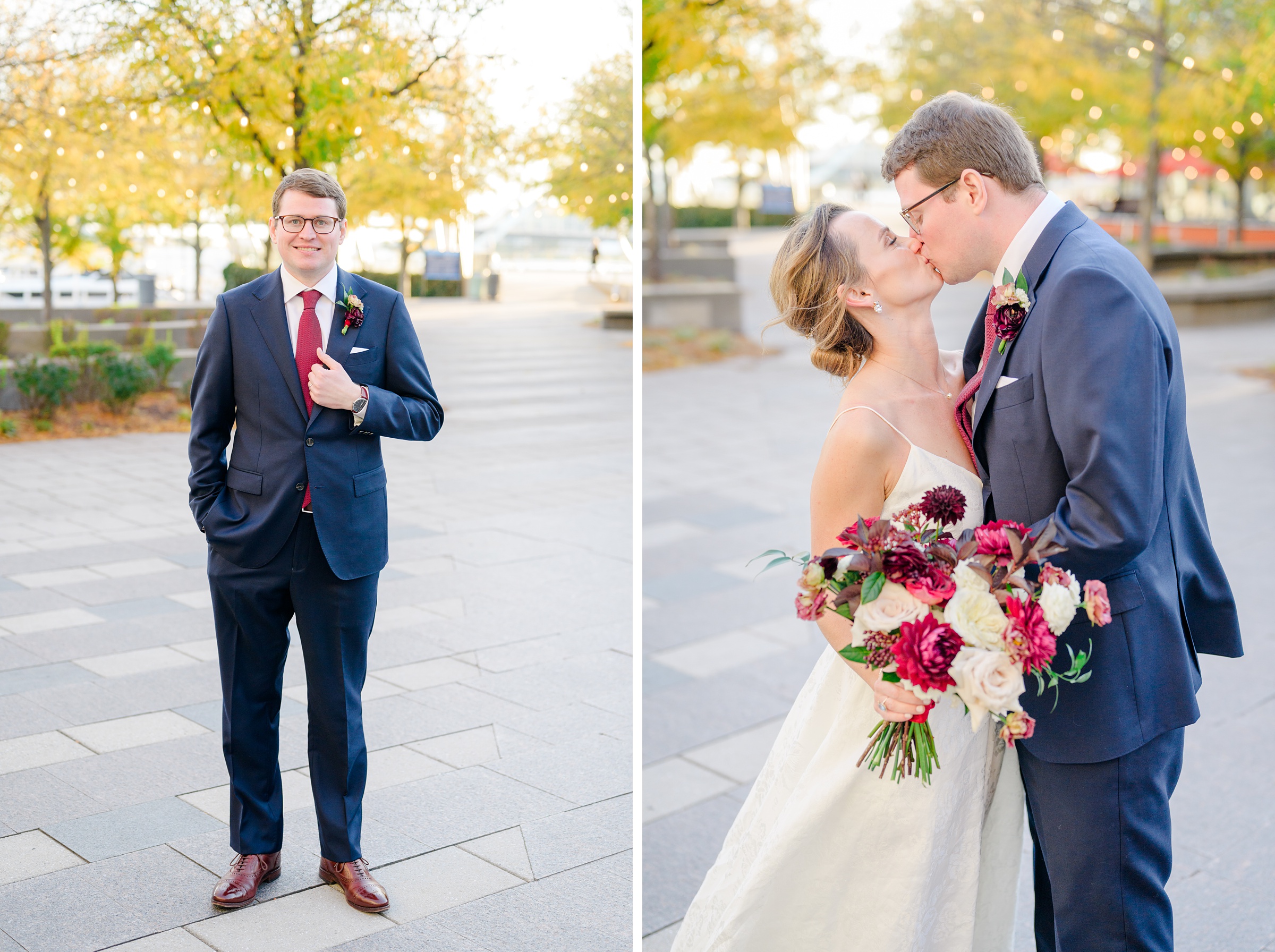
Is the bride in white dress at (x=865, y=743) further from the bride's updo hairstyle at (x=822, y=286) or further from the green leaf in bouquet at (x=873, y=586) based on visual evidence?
the green leaf in bouquet at (x=873, y=586)

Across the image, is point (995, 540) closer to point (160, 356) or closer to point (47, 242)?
point (160, 356)

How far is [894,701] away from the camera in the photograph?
2.16m

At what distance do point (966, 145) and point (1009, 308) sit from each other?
34 cm

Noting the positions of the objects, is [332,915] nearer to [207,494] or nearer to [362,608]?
[362,608]

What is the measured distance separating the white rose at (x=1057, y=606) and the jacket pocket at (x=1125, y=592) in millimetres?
277

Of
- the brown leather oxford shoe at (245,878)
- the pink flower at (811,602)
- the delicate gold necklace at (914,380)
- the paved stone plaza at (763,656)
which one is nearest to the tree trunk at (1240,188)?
the paved stone plaza at (763,656)

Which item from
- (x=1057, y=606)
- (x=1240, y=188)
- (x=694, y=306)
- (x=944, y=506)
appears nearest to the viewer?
(x=1057, y=606)

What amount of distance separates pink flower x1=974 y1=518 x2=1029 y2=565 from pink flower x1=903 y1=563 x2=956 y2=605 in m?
0.07

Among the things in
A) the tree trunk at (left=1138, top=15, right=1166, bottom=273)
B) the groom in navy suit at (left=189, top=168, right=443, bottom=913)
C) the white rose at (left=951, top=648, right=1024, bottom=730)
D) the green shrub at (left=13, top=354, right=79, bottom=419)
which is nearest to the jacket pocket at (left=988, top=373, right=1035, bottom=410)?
the white rose at (left=951, top=648, right=1024, bottom=730)

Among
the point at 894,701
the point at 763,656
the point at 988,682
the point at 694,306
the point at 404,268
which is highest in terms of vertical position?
the point at 694,306

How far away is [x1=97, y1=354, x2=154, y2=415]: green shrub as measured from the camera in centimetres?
329

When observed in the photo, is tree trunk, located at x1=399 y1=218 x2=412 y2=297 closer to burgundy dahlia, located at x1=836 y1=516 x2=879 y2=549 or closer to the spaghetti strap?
the spaghetti strap

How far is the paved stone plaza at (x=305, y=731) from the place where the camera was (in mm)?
2709

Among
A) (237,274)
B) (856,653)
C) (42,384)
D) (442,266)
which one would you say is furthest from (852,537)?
(42,384)
